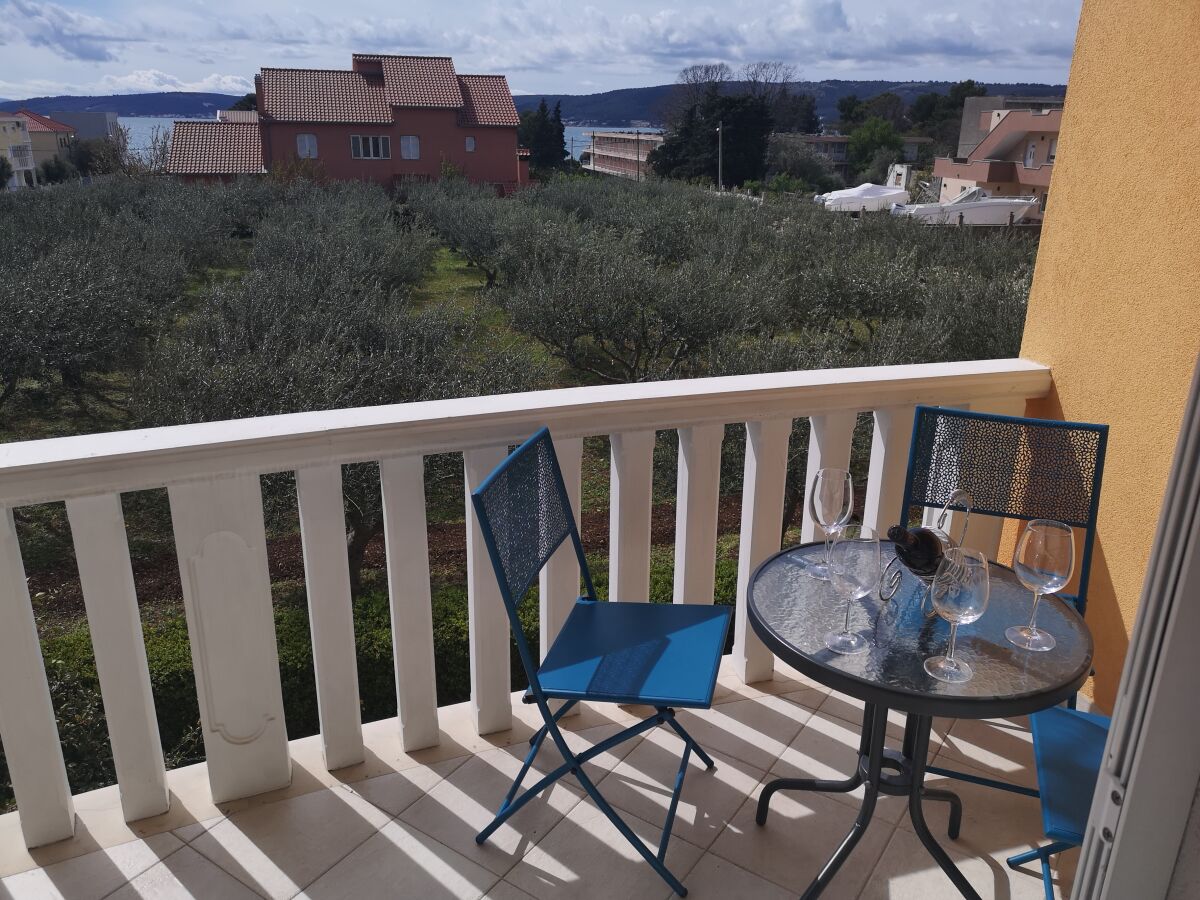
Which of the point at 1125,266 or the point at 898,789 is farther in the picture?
the point at 1125,266

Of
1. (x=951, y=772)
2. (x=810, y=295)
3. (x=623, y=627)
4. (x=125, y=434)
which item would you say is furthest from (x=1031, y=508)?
(x=810, y=295)

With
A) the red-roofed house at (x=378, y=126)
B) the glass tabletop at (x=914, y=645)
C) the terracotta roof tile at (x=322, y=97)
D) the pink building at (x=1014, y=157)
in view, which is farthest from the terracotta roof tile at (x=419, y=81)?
the glass tabletop at (x=914, y=645)

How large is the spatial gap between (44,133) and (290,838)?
89.5 metres

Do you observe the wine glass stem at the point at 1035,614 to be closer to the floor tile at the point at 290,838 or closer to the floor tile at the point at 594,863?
the floor tile at the point at 594,863

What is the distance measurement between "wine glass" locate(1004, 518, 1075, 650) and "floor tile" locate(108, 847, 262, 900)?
1830 mm

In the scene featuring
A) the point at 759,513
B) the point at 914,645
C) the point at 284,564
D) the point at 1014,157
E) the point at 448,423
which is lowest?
the point at 284,564

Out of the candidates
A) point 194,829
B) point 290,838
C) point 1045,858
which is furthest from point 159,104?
point 1045,858

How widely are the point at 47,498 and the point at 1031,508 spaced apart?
97.0 inches

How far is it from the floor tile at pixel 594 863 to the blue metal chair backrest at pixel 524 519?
17.1 inches

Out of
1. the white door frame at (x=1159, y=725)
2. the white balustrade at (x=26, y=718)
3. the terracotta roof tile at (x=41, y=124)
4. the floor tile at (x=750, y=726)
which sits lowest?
the floor tile at (x=750, y=726)

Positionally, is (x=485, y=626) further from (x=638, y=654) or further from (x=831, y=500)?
(x=831, y=500)

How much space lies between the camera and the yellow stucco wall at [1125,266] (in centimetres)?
231

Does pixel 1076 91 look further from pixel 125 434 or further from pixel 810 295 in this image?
pixel 810 295

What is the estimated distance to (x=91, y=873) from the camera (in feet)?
6.88
